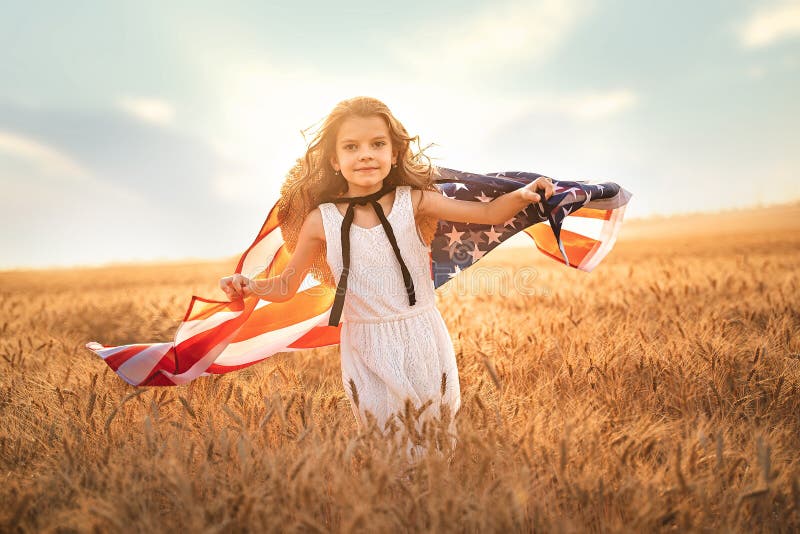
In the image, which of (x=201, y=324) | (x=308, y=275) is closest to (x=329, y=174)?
(x=308, y=275)

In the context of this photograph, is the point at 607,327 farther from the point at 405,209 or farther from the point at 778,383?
the point at 405,209

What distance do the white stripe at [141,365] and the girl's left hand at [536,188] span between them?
2.38 m

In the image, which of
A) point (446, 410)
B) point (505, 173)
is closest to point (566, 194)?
point (505, 173)

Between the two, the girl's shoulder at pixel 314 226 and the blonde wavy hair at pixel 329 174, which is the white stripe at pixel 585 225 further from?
the girl's shoulder at pixel 314 226

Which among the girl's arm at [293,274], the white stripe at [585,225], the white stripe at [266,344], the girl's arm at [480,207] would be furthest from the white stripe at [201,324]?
the white stripe at [585,225]

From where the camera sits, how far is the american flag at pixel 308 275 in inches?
131

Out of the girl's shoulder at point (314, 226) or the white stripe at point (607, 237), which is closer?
the girl's shoulder at point (314, 226)

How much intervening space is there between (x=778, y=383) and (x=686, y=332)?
0.83 metres

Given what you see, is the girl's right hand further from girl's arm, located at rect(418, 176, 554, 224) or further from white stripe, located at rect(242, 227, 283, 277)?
girl's arm, located at rect(418, 176, 554, 224)

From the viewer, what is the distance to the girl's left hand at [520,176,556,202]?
280 cm

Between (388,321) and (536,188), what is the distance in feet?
3.52

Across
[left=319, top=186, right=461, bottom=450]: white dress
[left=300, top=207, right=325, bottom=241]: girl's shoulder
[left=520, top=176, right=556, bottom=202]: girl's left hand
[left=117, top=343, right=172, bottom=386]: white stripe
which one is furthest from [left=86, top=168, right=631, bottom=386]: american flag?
[left=319, top=186, right=461, bottom=450]: white dress

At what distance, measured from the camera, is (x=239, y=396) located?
8.85 feet

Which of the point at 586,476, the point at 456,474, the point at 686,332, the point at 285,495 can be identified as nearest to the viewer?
the point at 285,495
